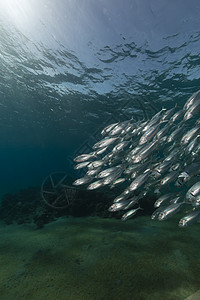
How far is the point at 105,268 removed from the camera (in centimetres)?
339

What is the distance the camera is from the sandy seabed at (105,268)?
9.27ft

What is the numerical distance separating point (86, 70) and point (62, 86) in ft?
15.0

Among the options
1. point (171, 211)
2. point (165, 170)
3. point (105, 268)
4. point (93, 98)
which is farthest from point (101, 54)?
point (105, 268)

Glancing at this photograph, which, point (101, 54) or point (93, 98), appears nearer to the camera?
point (101, 54)

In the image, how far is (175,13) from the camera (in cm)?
985

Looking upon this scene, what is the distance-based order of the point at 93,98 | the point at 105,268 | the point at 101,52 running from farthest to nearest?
1. the point at 93,98
2. the point at 101,52
3. the point at 105,268

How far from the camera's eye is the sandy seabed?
9.27 feet

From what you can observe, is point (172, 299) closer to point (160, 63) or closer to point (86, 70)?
point (160, 63)

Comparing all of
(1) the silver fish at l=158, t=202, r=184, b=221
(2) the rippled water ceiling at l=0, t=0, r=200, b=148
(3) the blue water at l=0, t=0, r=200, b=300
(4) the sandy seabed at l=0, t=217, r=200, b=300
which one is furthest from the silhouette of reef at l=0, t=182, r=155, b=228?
(2) the rippled water ceiling at l=0, t=0, r=200, b=148

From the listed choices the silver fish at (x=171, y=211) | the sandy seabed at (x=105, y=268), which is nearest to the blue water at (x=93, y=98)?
the sandy seabed at (x=105, y=268)

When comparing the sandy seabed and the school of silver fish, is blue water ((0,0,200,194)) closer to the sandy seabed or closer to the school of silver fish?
the school of silver fish

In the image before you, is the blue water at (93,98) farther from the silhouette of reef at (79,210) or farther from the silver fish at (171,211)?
the silver fish at (171,211)

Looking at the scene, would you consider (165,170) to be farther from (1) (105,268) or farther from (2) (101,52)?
(2) (101,52)

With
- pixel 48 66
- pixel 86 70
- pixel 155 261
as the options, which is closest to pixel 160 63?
pixel 86 70
